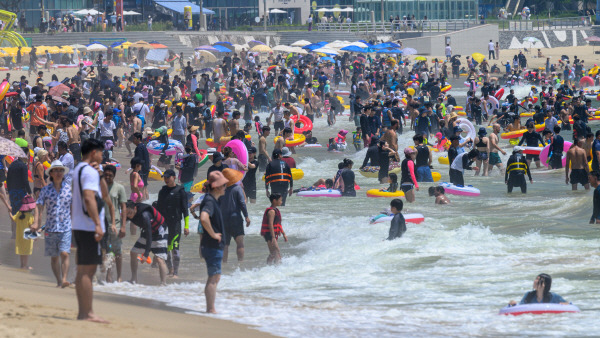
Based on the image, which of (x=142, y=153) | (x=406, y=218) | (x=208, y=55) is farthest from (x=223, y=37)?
(x=406, y=218)

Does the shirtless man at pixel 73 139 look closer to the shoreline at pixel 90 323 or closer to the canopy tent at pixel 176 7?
the shoreline at pixel 90 323

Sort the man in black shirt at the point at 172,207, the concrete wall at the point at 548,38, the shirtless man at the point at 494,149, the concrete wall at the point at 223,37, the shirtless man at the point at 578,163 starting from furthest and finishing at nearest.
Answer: the concrete wall at the point at 548,38
the concrete wall at the point at 223,37
the shirtless man at the point at 494,149
the shirtless man at the point at 578,163
the man in black shirt at the point at 172,207

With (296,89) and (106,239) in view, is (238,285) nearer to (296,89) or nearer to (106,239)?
(106,239)

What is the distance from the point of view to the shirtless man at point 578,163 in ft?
55.0

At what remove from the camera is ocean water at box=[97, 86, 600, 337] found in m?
9.15

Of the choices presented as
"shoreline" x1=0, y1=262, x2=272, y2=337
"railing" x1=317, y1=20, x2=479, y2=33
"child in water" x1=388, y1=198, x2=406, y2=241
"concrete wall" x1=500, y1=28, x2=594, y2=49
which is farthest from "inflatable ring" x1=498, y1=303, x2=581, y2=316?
"concrete wall" x1=500, y1=28, x2=594, y2=49

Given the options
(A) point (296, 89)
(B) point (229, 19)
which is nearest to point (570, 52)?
(B) point (229, 19)

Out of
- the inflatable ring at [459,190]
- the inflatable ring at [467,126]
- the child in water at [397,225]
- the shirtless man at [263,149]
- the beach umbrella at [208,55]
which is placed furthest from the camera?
the beach umbrella at [208,55]

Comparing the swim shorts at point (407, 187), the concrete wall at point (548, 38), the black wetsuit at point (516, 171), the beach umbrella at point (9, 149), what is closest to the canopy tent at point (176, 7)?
the concrete wall at point (548, 38)

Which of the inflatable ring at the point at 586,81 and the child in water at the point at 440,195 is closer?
the child in water at the point at 440,195

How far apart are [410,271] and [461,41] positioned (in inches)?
2122

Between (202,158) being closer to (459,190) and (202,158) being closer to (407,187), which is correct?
(407,187)

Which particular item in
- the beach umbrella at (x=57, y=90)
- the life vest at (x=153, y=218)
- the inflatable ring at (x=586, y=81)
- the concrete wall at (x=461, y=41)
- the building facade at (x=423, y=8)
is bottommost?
the life vest at (x=153, y=218)

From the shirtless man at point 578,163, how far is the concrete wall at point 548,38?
5029cm
